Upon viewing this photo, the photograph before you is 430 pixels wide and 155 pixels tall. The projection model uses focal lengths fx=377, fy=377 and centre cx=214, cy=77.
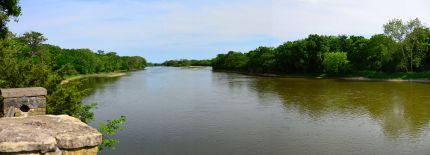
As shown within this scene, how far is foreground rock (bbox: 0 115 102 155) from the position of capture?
4.21m

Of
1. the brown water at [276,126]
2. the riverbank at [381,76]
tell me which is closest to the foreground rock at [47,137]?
the brown water at [276,126]

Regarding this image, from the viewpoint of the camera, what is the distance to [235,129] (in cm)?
2458

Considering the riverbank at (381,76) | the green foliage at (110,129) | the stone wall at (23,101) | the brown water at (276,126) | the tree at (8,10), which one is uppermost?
the tree at (8,10)

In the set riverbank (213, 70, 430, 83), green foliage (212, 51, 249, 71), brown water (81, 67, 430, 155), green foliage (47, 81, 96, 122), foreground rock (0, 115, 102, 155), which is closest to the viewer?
foreground rock (0, 115, 102, 155)

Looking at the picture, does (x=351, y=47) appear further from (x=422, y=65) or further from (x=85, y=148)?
(x=85, y=148)

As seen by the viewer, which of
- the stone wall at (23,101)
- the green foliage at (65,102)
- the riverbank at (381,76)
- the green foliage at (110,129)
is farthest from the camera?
the riverbank at (381,76)

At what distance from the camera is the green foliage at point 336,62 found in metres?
76.6

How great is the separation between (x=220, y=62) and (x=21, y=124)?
171 metres

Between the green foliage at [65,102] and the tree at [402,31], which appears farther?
the tree at [402,31]

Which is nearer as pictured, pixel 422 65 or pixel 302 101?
pixel 302 101

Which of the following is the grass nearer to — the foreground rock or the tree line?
the tree line

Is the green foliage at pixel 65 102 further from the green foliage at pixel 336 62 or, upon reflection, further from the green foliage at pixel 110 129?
the green foliage at pixel 336 62

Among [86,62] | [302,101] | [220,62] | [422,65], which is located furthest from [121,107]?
[220,62]

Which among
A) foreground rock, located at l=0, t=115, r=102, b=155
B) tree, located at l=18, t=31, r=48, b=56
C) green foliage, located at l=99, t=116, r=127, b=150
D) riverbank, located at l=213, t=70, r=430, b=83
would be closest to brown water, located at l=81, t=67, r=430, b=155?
green foliage, located at l=99, t=116, r=127, b=150
